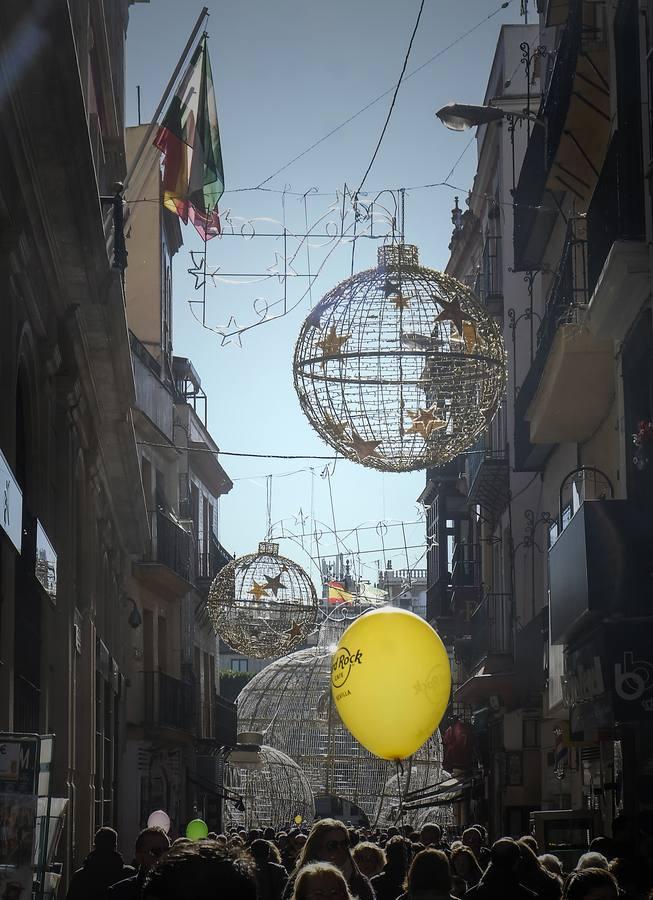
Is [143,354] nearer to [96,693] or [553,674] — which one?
[96,693]

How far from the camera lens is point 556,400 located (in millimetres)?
15680

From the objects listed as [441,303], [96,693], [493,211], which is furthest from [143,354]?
[441,303]

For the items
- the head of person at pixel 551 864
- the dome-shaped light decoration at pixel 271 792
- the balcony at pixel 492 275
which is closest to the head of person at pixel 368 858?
the head of person at pixel 551 864

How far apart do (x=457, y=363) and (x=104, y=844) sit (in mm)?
4025

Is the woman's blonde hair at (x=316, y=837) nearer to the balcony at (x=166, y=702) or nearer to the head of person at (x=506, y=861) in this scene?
the head of person at (x=506, y=861)

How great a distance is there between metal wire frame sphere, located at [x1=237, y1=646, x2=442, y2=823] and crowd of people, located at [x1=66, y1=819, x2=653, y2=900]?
32.6 m

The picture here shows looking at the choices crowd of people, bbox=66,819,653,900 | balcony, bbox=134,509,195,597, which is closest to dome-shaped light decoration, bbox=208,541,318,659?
balcony, bbox=134,509,195,597

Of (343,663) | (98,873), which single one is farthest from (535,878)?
(343,663)

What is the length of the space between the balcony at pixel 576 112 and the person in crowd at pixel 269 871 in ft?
23.2

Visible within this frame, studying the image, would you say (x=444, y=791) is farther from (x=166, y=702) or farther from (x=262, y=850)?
(x=262, y=850)

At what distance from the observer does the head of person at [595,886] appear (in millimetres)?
5832

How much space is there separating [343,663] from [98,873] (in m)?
2.98

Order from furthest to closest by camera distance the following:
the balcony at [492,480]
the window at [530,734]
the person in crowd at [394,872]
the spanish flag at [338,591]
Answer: the spanish flag at [338,591], the balcony at [492,480], the window at [530,734], the person in crowd at [394,872]

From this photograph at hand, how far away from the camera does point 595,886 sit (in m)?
5.85
